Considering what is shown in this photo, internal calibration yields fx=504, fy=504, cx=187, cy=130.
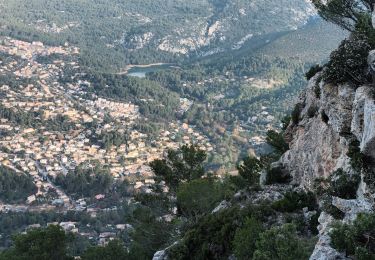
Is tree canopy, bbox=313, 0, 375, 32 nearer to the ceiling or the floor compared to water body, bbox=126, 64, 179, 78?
nearer to the ceiling

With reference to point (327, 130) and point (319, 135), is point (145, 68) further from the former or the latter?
point (327, 130)

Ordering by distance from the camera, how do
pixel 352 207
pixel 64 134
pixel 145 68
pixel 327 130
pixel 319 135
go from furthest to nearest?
1. pixel 145 68
2. pixel 64 134
3. pixel 319 135
4. pixel 327 130
5. pixel 352 207

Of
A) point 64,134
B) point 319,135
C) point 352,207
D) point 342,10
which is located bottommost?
point 64,134

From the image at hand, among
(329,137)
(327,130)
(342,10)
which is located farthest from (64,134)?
(329,137)

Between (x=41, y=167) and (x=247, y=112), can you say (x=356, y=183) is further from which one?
(x=247, y=112)

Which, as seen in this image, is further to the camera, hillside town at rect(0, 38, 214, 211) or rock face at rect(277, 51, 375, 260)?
hillside town at rect(0, 38, 214, 211)

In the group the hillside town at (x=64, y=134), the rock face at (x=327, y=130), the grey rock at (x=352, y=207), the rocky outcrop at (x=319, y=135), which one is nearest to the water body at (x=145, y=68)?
the hillside town at (x=64, y=134)

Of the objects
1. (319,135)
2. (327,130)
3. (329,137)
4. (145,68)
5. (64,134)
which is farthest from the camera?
(145,68)

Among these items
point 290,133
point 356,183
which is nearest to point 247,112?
point 290,133

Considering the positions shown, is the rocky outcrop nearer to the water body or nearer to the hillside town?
the hillside town

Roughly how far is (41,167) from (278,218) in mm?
64866

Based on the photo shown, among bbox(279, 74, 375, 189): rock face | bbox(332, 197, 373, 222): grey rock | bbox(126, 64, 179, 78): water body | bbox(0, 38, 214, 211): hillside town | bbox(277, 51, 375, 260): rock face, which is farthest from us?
bbox(126, 64, 179, 78): water body

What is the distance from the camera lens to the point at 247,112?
107000 millimetres

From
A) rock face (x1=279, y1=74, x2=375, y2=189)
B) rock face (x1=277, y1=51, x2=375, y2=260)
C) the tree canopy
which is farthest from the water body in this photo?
rock face (x1=277, y1=51, x2=375, y2=260)
